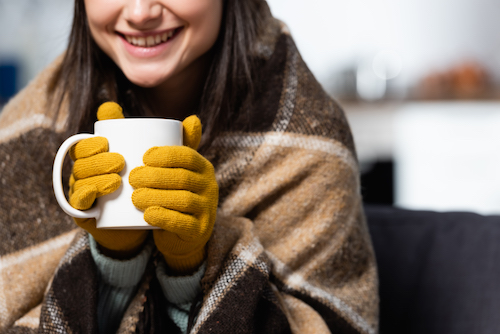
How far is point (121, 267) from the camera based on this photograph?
71cm

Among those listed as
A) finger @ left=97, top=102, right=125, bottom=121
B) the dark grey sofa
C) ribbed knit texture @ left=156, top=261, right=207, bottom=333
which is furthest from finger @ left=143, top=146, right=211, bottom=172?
the dark grey sofa

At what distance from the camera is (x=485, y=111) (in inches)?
129

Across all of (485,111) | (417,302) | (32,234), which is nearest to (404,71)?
(485,111)

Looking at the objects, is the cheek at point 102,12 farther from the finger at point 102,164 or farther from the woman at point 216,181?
the finger at point 102,164

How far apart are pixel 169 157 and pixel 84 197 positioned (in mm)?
94

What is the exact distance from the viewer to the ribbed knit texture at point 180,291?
710 mm

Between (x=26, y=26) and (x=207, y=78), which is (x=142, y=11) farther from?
(x=26, y=26)

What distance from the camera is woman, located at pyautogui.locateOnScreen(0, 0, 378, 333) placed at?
71 centimetres

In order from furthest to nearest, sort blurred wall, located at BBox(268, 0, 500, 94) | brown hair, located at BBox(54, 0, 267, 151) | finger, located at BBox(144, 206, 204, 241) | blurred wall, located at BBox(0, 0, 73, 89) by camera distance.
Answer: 1. blurred wall, located at BBox(268, 0, 500, 94)
2. blurred wall, located at BBox(0, 0, 73, 89)
3. brown hair, located at BBox(54, 0, 267, 151)
4. finger, located at BBox(144, 206, 204, 241)

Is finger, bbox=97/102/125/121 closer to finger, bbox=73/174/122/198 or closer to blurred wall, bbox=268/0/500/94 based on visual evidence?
finger, bbox=73/174/122/198

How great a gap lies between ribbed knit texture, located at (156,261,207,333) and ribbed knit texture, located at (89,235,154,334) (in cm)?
3

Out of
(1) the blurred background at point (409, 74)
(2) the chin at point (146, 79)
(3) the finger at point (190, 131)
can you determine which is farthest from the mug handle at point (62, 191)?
(1) the blurred background at point (409, 74)

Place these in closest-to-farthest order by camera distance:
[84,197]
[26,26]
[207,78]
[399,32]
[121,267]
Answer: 1. [84,197]
2. [121,267]
3. [207,78]
4. [26,26]
5. [399,32]

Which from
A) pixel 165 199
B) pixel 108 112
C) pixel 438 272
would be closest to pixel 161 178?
pixel 165 199
